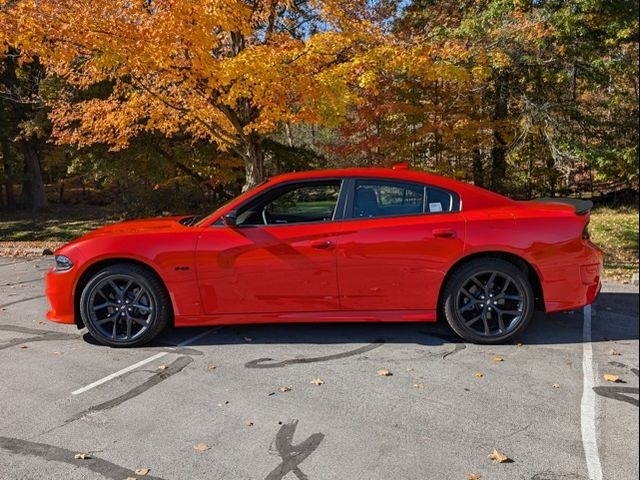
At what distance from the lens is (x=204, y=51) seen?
26.2ft

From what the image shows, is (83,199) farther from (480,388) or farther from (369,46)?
(480,388)

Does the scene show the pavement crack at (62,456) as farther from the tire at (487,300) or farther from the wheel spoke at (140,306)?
the tire at (487,300)

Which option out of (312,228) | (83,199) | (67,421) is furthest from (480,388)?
(83,199)

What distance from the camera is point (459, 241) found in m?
4.36

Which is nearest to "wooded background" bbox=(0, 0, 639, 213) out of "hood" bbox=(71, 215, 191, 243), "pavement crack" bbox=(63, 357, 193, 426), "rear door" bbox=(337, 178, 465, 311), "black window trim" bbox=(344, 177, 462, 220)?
"black window trim" bbox=(344, 177, 462, 220)

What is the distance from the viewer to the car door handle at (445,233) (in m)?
4.37

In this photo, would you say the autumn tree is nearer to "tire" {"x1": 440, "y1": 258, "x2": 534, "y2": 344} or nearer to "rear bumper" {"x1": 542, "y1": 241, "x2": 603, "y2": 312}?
"tire" {"x1": 440, "y1": 258, "x2": 534, "y2": 344}

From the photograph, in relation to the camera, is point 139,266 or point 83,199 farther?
point 83,199

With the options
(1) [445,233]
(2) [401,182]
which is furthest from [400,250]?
(2) [401,182]

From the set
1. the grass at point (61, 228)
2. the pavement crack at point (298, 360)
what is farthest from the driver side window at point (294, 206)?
the grass at point (61, 228)

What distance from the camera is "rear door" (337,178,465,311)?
438 cm

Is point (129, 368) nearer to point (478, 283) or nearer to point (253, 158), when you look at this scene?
point (478, 283)

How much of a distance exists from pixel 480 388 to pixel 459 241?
1.26 m

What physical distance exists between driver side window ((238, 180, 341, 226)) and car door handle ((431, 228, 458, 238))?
949 millimetres
